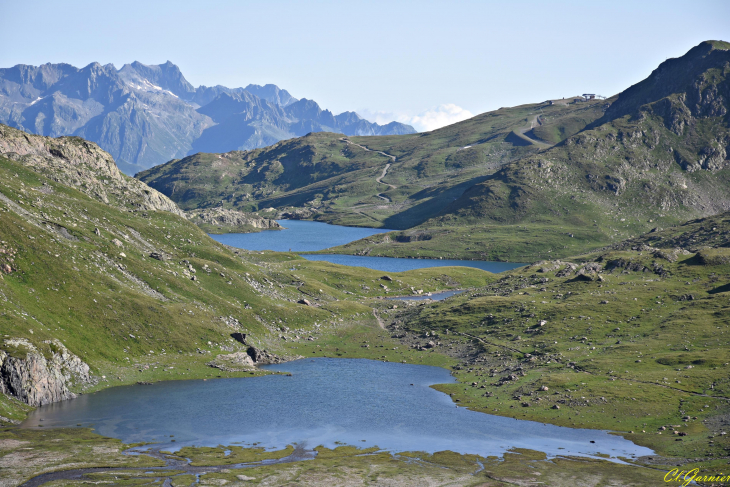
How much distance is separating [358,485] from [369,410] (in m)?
31.1

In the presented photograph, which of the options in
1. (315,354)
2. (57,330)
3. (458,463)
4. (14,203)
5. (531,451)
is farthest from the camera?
(315,354)

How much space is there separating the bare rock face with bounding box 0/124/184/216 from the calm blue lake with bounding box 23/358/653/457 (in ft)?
307

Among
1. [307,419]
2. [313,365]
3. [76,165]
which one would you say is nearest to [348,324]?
[313,365]

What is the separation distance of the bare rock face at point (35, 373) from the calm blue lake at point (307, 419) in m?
2.24

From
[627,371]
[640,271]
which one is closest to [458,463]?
[627,371]

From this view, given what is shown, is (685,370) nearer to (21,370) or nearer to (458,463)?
(458,463)

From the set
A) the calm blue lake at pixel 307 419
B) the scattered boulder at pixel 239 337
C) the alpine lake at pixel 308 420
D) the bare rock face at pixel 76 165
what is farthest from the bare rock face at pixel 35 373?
the bare rock face at pixel 76 165

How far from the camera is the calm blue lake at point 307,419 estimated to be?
251 ft

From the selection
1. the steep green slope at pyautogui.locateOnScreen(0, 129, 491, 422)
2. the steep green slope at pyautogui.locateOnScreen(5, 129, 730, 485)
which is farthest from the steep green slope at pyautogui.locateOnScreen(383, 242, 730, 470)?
the steep green slope at pyautogui.locateOnScreen(0, 129, 491, 422)

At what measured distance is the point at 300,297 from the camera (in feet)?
520

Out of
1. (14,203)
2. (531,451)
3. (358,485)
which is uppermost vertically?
(14,203)

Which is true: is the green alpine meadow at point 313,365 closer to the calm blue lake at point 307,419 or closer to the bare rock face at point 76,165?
the calm blue lake at point 307,419

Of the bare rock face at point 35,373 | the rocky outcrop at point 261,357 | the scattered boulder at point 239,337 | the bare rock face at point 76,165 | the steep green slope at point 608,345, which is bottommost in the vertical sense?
the steep green slope at point 608,345

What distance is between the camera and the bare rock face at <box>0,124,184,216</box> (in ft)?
540
